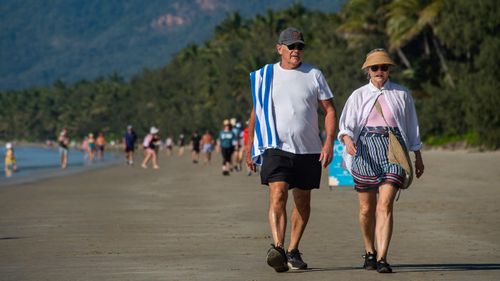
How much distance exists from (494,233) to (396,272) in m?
3.91

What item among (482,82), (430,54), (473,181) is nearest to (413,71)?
(430,54)

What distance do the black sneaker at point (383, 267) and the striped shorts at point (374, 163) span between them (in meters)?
0.62

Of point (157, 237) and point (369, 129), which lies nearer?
point (369, 129)

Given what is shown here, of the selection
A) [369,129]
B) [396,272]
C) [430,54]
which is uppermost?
[430,54]

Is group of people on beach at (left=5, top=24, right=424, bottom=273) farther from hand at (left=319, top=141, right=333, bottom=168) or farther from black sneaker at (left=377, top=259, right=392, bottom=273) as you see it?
black sneaker at (left=377, top=259, right=392, bottom=273)

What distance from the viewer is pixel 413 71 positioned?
5991 cm

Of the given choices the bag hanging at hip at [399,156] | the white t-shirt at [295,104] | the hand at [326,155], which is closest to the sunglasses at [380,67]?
the white t-shirt at [295,104]

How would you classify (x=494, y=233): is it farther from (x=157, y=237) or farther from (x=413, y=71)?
(x=413, y=71)

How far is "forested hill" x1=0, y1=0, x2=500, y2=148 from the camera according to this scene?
43312mm

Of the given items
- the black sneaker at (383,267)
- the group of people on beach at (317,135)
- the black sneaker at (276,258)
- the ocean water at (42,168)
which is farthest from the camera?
the ocean water at (42,168)

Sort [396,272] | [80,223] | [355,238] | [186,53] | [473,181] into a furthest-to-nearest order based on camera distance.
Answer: [186,53] < [473,181] < [80,223] < [355,238] < [396,272]

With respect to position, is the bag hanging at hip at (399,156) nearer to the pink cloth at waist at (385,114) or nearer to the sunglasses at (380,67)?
the pink cloth at waist at (385,114)

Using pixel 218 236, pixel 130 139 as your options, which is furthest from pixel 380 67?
pixel 130 139

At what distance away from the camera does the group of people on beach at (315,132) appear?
32.8 feet
